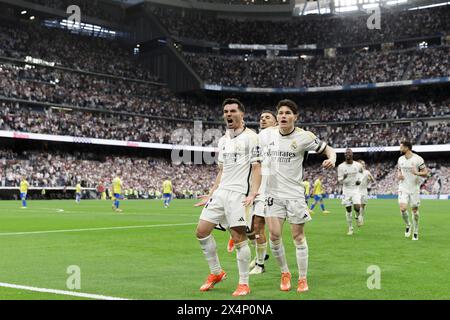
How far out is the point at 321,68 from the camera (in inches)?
3095

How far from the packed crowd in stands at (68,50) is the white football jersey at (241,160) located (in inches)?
2286

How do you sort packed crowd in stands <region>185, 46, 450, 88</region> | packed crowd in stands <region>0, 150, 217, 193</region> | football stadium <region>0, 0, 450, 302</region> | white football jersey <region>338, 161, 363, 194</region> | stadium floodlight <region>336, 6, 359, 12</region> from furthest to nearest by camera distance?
stadium floodlight <region>336, 6, 359, 12</region> → packed crowd in stands <region>185, 46, 450, 88</region> → packed crowd in stands <region>0, 150, 217, 193</region> → football stadium <region>0, 0, 450, 302</region> → white football jersey <region>338, 161, 363, 194</region>

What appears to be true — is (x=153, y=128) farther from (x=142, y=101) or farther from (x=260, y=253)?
(x=260, y=253)

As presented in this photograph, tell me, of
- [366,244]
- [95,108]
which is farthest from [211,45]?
[366,244]

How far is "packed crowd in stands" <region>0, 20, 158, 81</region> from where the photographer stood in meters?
62.9

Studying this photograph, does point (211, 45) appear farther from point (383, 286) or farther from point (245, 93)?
point (383, 286)

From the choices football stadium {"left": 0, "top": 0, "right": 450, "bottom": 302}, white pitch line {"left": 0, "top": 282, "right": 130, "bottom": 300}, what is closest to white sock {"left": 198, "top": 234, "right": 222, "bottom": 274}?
white pitch line {"left": 0, "top": 282, "right": 130, "bottom": 300}

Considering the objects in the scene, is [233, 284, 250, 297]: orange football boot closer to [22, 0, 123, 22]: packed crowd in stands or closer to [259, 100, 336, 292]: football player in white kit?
[259, 100, 336, 292]: football player in white kit

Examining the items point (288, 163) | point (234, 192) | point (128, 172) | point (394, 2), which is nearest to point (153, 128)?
point (128, 172)

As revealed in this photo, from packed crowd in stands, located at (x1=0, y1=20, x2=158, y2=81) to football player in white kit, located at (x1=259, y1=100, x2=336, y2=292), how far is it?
190 ft

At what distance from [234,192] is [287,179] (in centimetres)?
93

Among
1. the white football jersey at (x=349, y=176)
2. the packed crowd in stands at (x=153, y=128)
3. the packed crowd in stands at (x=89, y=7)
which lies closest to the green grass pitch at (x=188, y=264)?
the white football jersey at (x=349, y=176)
